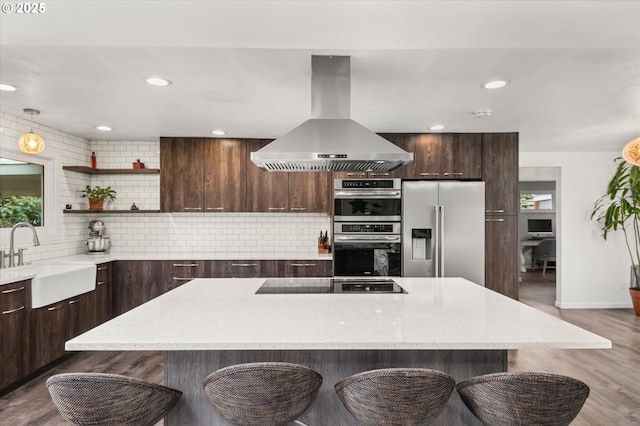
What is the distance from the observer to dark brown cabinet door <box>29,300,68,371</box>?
11.5 ft

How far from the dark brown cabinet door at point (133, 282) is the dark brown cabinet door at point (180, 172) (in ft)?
2.48

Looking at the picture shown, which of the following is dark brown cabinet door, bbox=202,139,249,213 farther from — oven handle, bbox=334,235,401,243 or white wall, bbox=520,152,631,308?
white wall, bbox=520,152,631,308

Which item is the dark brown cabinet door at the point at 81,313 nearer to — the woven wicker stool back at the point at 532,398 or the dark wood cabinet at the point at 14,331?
the dark wood cabinet at the point at 14,331

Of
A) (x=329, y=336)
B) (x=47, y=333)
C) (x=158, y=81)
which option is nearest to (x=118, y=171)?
(x=47, y=333)

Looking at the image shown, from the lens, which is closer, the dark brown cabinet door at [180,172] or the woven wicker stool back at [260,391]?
the woven wicker stool back at [260,391]

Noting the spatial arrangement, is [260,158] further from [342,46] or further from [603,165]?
[603,165]

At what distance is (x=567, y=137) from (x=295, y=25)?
4.37 m

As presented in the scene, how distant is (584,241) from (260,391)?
6.52 meters

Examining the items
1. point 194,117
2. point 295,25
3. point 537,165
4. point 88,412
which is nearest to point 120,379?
point 88,412

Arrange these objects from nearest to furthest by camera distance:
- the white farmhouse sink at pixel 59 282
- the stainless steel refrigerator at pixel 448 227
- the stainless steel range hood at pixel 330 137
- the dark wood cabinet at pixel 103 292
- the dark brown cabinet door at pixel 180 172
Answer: the stainless steel range hood at pixel 330 137, the white farmhouse sink at pixel 59 282, the dark wood cabinet at pixel 103 292, the stainless steel refrigerator at pixel 448 227, the dark brown cabinet door at pixel 180 172

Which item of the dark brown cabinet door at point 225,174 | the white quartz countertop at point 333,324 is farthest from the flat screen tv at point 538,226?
the white quartz countertop at point 333,324

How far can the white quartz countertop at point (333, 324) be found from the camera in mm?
1589

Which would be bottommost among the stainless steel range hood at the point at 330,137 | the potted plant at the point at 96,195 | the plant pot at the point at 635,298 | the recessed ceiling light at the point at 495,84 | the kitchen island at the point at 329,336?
the plant pot at the point at 635,298

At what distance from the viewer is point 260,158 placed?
99.8 inches
